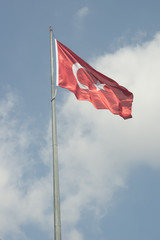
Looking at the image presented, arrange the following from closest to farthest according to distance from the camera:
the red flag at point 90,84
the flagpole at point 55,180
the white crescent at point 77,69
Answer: the flagpole at point 55,180
the red flag at point 90,84
the white crescent at point 77,69

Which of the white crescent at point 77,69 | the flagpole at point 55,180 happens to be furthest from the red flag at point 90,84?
the flagpole at point 55,180

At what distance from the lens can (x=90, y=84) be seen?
1911 centimetres

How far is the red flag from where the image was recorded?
55.9ft

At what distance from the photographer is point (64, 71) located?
17.0 meters

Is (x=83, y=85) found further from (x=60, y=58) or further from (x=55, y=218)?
(x=55, y=218)

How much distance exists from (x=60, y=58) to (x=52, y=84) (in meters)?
2.20

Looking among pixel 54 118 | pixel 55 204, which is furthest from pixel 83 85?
pixel 55 204

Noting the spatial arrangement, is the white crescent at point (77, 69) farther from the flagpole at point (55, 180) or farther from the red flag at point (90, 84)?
the flagpole at point (55, 180)

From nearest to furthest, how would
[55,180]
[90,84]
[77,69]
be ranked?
[55,180] → [77,69] → [90,84]

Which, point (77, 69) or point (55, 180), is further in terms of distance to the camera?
point (77, 69)

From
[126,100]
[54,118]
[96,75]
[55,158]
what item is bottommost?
[55,158]

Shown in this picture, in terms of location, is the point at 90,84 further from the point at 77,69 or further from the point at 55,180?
the point at 55,180

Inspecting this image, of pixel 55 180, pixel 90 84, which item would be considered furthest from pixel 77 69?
pixel 55 180

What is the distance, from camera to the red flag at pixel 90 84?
1705cm
